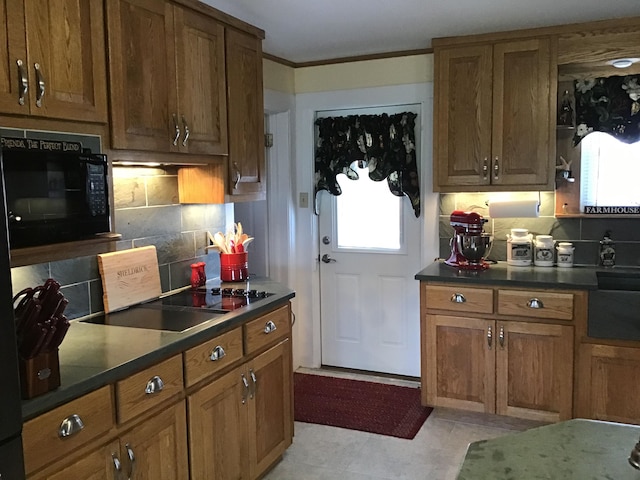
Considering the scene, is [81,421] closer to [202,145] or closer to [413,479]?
[202,145]

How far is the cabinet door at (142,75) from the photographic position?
2.21 m

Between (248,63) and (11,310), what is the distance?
2051 millimetres

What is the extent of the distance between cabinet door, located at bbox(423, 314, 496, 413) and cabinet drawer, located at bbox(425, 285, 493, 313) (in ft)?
0.21

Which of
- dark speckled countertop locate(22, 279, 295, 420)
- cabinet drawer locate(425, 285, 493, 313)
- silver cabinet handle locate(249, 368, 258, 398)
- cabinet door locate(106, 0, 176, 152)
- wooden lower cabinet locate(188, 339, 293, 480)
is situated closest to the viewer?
dark speckled countertop locate(22, 279, 295, 420)

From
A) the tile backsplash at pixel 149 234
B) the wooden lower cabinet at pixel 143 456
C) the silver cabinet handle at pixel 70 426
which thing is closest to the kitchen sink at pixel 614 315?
the tile backsplash at pixel 149 234

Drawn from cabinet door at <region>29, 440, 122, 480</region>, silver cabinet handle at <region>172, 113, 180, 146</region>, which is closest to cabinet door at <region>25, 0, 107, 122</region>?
silver cabinet handle at <region>172, 113, 180, 146</region>

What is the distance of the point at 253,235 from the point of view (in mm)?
4297

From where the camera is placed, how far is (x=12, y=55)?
1.79 meters

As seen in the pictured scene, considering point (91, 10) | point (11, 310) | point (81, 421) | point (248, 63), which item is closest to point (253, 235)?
point (248, 63)

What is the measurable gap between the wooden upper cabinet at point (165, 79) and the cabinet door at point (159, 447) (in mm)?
1037

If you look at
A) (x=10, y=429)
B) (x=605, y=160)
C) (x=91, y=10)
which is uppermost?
(x=91, y=10)

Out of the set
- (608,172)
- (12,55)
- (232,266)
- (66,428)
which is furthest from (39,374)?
(608,172)

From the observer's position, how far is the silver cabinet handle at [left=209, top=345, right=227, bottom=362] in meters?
2.35

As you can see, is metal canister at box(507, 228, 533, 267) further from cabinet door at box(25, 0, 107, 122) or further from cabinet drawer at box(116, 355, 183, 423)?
cabinet door at box(25, 0, 107, 122)
